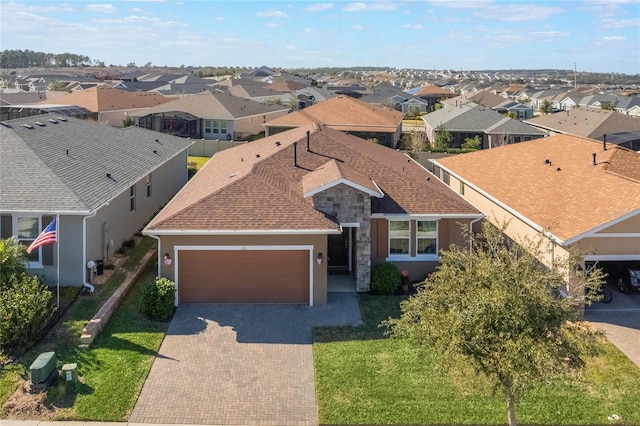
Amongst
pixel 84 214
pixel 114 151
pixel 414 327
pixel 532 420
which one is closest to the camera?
pixel 414 327

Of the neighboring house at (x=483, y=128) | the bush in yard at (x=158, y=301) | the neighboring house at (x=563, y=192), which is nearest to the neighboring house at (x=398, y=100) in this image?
the neighboring house at (x=483, y=128)

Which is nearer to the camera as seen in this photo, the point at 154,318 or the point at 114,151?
the point at 154,318

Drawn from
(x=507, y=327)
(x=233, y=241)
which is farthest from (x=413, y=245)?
(x=507, y=327)

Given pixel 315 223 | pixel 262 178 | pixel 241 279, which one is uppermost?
pixel 262 178

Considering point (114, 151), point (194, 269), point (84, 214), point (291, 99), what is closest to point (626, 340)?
point (194, 269)

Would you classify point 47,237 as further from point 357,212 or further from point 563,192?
point 563,192

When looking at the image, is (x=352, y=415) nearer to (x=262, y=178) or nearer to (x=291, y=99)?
(x=262, y=178)

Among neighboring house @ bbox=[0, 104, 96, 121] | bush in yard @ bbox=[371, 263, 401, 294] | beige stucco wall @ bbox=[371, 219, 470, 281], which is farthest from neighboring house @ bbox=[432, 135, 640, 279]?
neighboring house @ bbox=[0, 104, 96, 121]

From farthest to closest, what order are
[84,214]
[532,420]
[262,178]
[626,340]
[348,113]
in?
[348,113]
[262,178]
[84,214]
[626,340]
[532,420]
